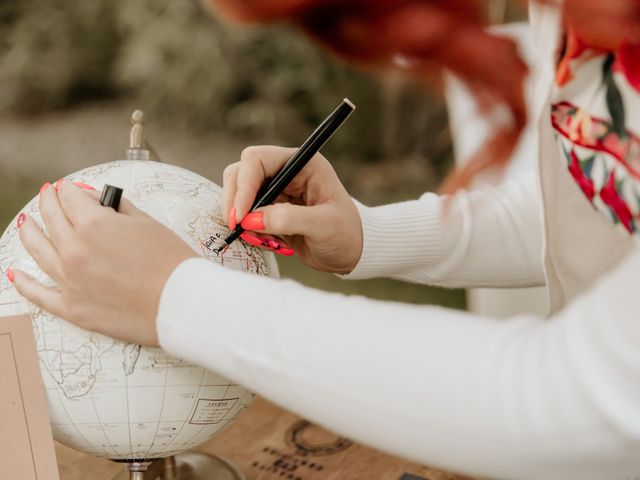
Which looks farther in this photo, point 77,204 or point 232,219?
point 232,219

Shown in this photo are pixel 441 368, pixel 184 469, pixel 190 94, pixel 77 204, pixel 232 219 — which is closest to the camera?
pixel 441 368

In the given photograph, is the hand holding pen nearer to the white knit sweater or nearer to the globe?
the globe

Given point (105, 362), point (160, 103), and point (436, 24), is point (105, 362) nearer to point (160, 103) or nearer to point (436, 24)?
point (436, 24)

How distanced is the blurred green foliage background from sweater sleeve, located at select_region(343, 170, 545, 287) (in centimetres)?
105

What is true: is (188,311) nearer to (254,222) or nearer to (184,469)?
(254,222)

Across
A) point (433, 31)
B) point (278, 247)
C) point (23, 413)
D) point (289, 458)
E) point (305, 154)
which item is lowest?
point (289, 458)

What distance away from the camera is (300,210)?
2.27 ft

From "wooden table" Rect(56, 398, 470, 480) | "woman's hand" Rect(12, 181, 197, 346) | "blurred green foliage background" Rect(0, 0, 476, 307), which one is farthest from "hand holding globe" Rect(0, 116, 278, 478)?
"blurred green foliage background" Rect(0, 0, 476, 307)

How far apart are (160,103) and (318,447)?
1.47m

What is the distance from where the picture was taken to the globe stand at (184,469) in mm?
699

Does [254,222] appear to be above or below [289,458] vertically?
above

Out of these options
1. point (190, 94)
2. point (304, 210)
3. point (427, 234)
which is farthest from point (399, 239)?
point (190, 94)

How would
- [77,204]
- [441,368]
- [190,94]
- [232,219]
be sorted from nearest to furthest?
[441,368], [77,204], [232,219], [190,94]

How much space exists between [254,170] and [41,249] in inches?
9.1
